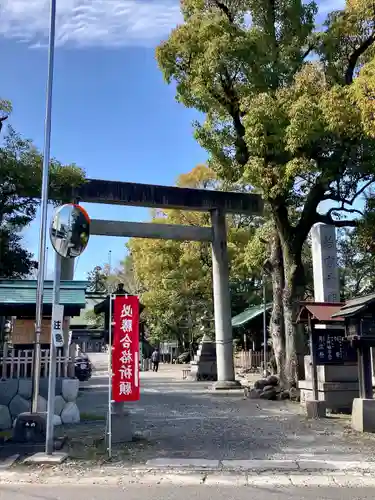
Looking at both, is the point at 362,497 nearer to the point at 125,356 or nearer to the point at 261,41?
the point at 125,356

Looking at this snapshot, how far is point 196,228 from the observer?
66.0 ft

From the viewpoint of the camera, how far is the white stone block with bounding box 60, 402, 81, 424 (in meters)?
11.6

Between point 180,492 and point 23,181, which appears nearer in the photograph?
point 180,492

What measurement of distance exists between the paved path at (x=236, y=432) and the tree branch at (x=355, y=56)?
9.67 metres

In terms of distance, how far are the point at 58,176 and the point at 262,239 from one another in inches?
320

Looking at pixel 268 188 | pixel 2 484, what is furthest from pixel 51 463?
pixel 268 188

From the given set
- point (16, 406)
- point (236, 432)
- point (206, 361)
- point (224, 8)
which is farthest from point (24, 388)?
point (206, 361)

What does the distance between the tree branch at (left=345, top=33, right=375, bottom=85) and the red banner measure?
10.1 m

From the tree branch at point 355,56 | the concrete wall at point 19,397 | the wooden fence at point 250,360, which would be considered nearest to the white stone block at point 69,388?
the concrete wall at point 19,397

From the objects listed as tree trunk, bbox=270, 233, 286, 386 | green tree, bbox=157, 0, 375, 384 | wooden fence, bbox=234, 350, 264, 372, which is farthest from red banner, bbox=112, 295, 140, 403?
wooden fence, bbox=234, 350, 264, 372

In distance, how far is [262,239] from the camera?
18641 millimetres

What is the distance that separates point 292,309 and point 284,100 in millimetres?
6246

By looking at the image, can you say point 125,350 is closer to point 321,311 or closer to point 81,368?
point 321,311

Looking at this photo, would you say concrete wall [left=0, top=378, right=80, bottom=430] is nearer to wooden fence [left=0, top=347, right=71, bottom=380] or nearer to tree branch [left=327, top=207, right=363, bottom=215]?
wooden fence [left=0, top=347, right=71, bottom=380]
